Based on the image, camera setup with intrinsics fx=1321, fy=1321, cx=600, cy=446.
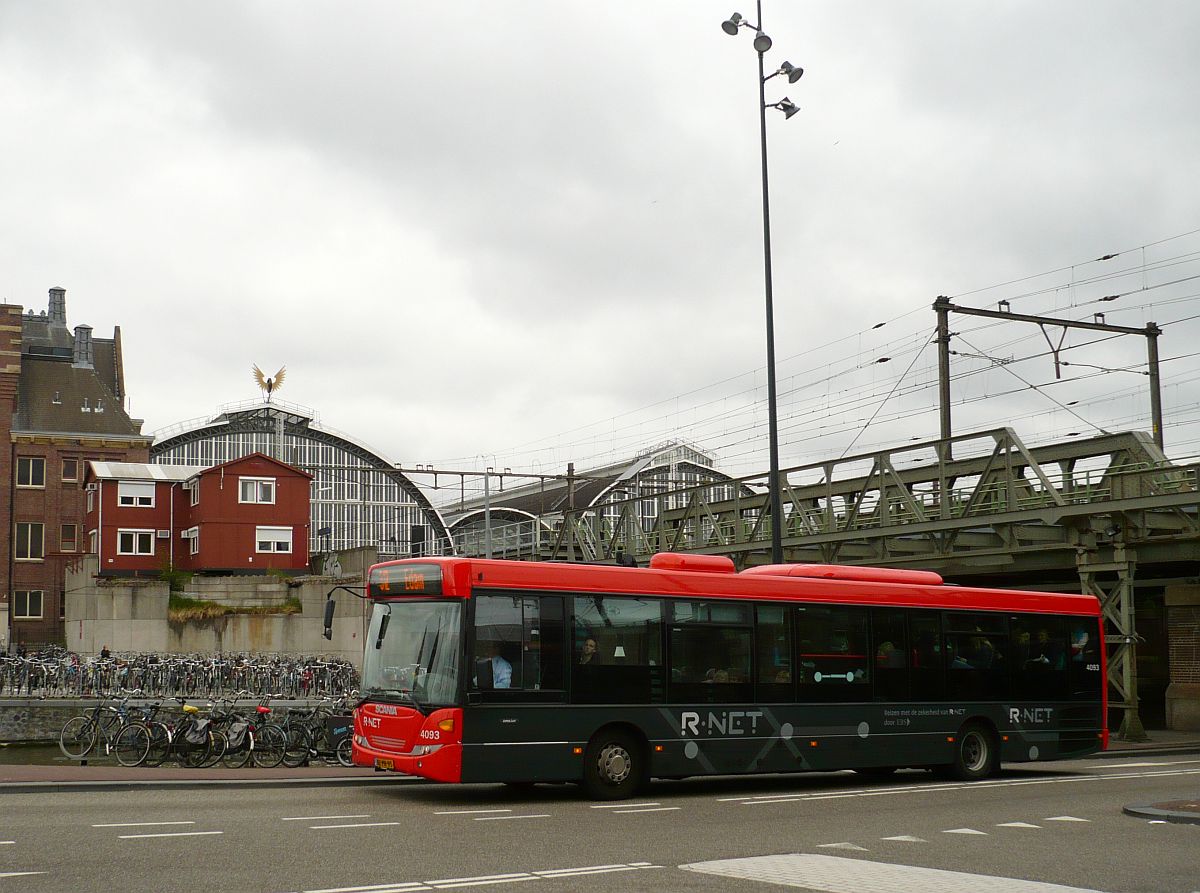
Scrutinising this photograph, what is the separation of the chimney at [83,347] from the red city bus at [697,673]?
6330 cm

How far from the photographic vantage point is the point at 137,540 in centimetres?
6134

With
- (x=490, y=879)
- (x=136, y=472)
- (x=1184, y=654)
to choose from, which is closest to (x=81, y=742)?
(x=490, y=879)

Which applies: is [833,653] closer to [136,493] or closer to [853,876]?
[853,876]

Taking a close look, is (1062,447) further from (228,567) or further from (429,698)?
(228,567)

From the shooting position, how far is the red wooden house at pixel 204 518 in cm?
6012

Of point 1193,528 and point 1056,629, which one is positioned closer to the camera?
point 1056,629

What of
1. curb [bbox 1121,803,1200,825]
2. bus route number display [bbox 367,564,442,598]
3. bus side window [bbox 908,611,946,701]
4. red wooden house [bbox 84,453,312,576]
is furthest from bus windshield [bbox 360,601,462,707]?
red wooden house [bbox 84,453,312,576]

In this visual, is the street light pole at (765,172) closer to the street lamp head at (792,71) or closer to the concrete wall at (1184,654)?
the street lamp head at (792,71)

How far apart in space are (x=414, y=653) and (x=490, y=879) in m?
6.09

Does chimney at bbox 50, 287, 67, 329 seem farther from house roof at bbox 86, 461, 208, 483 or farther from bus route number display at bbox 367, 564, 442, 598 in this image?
bus route number display at bbox 367, 564, 442, 598

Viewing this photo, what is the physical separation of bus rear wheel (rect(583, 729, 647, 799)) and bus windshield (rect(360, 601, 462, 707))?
1.95 m

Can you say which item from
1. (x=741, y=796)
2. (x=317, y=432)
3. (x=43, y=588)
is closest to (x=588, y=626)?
(x=741, y=796)

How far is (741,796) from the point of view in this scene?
16672 mm

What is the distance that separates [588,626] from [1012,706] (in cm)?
767
